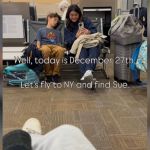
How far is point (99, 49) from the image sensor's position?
4363 millimetres

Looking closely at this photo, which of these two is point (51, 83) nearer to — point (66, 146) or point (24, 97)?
point (24, 97)

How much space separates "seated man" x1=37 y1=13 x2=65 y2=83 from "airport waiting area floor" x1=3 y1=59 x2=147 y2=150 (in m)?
0.39

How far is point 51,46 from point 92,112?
1688mm

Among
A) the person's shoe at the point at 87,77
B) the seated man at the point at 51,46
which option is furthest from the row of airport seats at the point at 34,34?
the person's shoe at the point at 87,77

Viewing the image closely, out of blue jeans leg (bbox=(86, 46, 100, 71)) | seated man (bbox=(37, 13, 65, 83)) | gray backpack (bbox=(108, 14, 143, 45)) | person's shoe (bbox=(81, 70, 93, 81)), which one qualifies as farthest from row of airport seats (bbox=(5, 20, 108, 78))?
person's shoe (bbox=(81, 70, 93, 81))

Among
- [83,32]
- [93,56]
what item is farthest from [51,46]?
[93,56]

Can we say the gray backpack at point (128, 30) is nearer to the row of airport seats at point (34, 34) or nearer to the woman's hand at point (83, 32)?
the woman's hand at point (83, 32)

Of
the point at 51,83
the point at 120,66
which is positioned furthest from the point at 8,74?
the point at 120,66

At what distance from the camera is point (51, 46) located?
14.6 feet

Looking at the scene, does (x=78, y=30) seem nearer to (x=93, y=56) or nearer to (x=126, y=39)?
(x=93, y=56)

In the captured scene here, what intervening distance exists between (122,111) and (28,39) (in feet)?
8.24

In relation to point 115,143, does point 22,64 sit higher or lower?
higher

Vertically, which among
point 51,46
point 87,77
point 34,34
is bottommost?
point 87,77

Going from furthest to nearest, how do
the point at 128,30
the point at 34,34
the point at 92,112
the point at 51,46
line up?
the point at 34,34 → the point at 51,46 → the point at 128,30 → the point at 92,112
